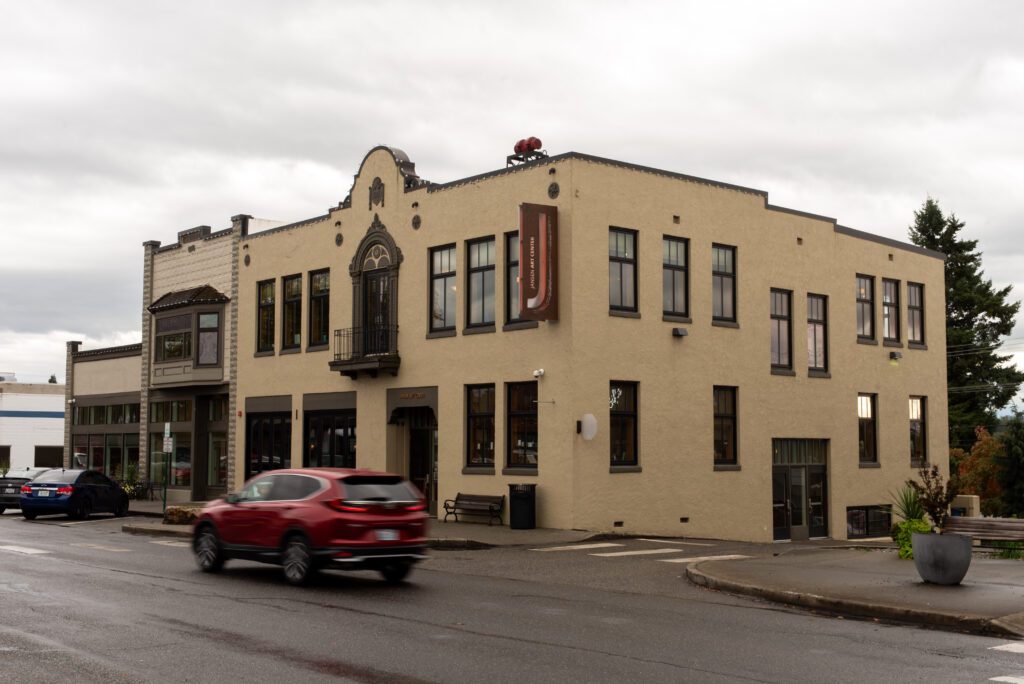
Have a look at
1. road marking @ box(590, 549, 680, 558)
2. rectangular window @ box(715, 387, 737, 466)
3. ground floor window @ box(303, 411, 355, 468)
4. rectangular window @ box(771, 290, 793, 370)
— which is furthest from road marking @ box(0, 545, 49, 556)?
rectangular window @ box(771, 290, 793, 370)

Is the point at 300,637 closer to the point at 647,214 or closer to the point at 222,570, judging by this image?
the point at 222,570

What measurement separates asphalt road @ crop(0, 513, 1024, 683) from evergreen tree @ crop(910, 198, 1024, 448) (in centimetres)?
4932

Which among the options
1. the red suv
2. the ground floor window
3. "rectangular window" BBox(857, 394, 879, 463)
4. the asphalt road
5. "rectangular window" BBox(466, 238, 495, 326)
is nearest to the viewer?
the asphalt road

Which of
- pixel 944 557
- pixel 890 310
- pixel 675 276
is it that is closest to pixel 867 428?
pixel 890 310

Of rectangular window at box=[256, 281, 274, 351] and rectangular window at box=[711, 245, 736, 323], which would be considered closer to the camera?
rectangular window at box=[711, 245, 736, 323]

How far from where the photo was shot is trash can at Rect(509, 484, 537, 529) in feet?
82.7

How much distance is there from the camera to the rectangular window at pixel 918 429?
35.4m

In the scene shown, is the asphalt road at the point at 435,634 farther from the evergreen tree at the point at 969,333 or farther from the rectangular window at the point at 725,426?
the evergreen tree at the point at 969,333

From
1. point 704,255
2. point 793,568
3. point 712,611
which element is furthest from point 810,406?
point 712,611

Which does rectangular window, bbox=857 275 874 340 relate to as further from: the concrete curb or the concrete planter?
the concrete curb

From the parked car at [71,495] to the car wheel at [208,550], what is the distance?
16.2 metres

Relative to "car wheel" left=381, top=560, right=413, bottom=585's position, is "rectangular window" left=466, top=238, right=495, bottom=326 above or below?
above

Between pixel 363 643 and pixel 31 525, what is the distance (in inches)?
865

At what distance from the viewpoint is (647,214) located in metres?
26.9
